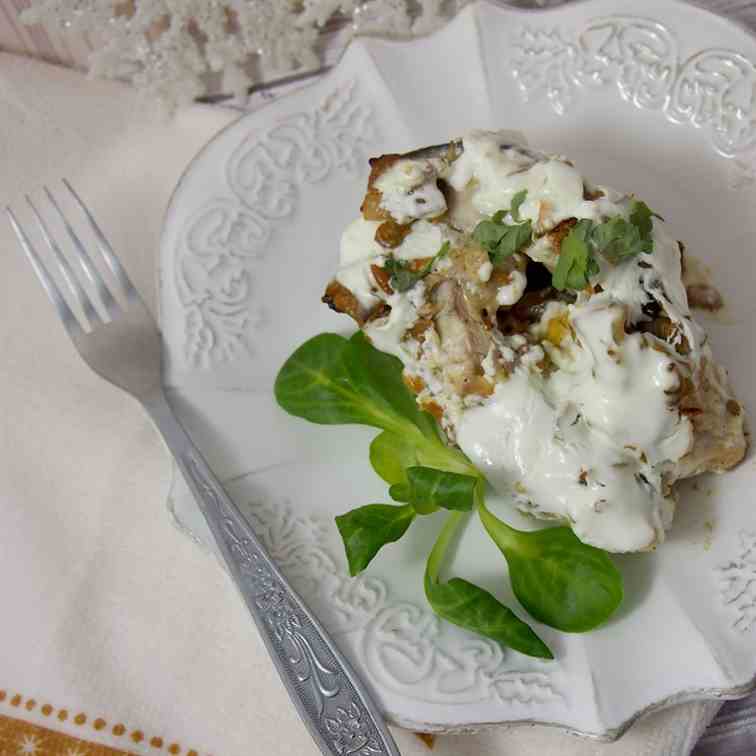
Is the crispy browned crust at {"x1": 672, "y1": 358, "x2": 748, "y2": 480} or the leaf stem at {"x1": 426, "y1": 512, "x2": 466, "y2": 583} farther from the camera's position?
the leaf stem at {"x1": 426, "y1": 512, "x2": 466, "y2": 583}

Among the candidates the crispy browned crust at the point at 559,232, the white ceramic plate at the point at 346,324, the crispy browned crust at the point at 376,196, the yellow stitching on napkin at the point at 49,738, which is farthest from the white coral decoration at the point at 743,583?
the yellow stitching on napkin at the point at 49,738

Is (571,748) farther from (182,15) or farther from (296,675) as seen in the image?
(182,15)

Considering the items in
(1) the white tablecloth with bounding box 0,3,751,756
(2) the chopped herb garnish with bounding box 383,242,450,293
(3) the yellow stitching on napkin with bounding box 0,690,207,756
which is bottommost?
(3) the yellow stitching on napkin with bounding box 0,690,207,756

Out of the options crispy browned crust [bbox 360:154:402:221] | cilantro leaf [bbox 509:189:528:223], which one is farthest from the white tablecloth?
cilantro leaf [bbox 509:189:528:223]

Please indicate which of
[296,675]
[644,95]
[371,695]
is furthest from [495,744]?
[644,95]

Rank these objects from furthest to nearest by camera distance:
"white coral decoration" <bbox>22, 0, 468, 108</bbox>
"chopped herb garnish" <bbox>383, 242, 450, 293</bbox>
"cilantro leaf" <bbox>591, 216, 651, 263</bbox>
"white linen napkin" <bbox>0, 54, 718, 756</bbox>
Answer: "white coral decoration" <bbox>22, 0, 468, 108</bbox> → "white linen napkin" <bbox>0, 54, 718, 756</bbox> → "chopped herb garnish" <bbox>383, 242, 450, 293</bbox> → "cilantro leaf" <bbox>591, 216, 651, 263</bbox>

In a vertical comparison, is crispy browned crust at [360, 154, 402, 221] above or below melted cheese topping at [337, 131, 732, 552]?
above

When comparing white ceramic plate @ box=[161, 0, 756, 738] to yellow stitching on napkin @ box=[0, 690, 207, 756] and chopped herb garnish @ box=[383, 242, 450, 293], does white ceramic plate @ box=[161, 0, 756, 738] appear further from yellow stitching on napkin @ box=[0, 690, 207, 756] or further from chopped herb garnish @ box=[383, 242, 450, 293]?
yellow stitching on napkin @ box=[0, 690, 207, 756]
